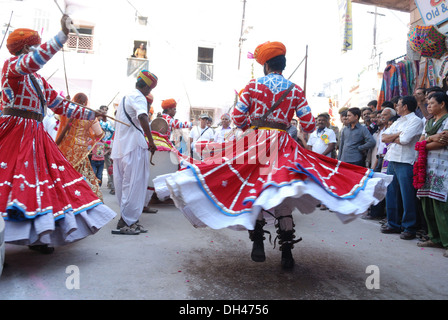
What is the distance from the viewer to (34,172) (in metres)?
3.24

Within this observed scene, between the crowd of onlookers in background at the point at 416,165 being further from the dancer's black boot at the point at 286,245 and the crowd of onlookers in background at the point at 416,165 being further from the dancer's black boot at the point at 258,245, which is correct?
the dancer's black boot at the point at 258,245

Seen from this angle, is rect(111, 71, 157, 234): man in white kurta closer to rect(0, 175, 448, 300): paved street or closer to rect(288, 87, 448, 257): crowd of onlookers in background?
rect(0, 175, 448, 300): paved street

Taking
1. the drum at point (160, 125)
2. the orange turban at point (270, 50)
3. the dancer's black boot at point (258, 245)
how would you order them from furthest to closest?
the drum at point (160, 125), the orange turban at point (270, 50), the dancer's black boot at point (258, 245)

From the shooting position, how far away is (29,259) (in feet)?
11.1

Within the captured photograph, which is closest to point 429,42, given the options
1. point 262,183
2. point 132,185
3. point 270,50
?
point 270,50

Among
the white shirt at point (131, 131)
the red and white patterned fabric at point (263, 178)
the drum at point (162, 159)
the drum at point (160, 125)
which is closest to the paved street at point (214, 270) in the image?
the red and white patterned fabric at point (263, 178)

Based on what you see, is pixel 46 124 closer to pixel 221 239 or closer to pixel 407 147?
pixel 221 239

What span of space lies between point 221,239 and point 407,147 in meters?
2.70

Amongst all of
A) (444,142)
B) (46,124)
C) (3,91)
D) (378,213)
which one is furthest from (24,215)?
(378,213)

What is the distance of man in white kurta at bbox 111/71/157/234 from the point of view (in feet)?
15.0

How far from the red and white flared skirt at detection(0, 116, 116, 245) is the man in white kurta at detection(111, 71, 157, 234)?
108 centimetres

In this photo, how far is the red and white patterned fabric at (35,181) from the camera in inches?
118

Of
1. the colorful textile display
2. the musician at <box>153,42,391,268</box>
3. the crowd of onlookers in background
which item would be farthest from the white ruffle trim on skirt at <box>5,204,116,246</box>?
the colorful textile display

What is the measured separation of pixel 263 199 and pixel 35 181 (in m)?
1.92
